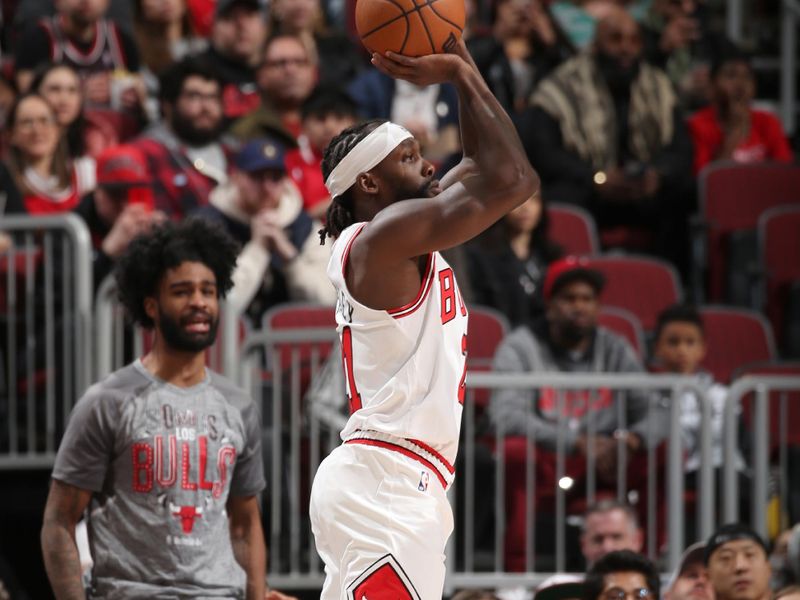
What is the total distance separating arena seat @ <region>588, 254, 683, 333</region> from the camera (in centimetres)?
1015

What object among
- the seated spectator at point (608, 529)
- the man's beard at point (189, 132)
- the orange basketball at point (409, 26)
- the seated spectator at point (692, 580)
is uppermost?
the man's beard at point (189, 132)

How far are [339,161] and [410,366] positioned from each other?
65 cm

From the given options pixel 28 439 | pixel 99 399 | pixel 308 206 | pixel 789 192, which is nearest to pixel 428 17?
pixel 99 399

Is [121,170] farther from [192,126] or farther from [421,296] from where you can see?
[421,296]

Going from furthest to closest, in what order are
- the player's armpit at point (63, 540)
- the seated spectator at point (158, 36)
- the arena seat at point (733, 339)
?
the seated spectator at point (158, 36)
the arena seat at point (733, 339)
the player's armpit at point (63, 540)

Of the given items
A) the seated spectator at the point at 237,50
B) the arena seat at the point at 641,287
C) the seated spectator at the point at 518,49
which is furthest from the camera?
the seated spectator at the point at 518,49

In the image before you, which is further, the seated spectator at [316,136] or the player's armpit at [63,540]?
the seated spectator at [316,136]

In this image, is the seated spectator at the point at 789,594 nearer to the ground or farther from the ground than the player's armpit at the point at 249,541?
nearer to the ground

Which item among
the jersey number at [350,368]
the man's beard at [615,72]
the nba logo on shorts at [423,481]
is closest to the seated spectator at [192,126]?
the man's beard at [615,72]

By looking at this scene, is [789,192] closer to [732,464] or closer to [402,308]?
[732,464]

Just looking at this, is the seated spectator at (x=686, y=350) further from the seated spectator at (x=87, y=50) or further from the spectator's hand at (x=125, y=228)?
the seated spectator at (x=87, y=50)

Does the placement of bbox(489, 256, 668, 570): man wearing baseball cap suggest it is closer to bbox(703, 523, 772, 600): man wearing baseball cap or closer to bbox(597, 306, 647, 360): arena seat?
bbox(597, 306, 647, 360): arena seat

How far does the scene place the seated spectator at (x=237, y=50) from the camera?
11.2 metres

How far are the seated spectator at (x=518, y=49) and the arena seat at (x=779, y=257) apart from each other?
1.99 meters
